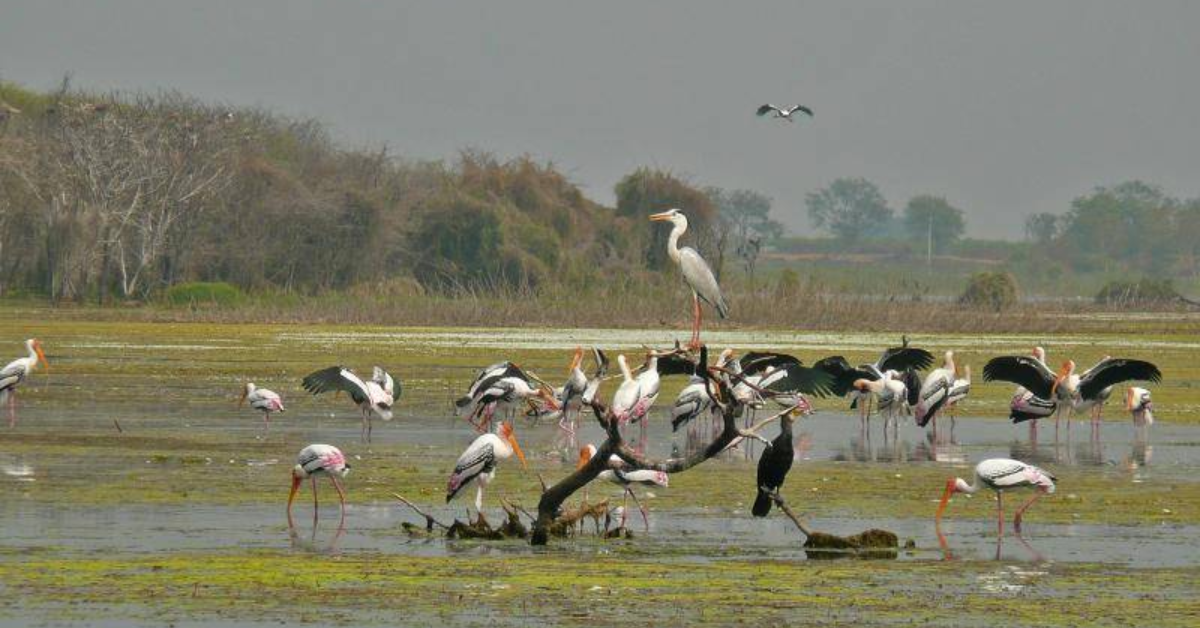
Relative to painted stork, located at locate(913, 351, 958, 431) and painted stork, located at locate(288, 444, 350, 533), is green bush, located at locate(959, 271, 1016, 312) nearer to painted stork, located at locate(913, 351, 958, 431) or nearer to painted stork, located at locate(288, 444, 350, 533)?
painted stork, located at locate(913, 351, 958, 431)

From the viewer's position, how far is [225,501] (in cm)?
1498

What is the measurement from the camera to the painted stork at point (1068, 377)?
22203mm

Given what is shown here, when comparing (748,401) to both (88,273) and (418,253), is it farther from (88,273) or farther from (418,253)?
(418,253)

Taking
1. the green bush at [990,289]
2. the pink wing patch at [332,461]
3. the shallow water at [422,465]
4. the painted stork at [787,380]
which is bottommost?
the shallow water at [422,465]

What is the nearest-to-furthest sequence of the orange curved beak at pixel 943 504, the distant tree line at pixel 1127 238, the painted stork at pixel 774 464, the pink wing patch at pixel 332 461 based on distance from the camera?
the painted stork at pixel 774 464 < the orange curved beak at pixel 943 504 < the pink wing patch at pixel 332 461 < the distant tree line at pixel 1127 238

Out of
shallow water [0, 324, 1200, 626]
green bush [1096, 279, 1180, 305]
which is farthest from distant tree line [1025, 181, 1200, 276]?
shallow water [0, 324, 1200, 626]

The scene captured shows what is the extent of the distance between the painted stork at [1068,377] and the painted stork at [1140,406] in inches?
9.4

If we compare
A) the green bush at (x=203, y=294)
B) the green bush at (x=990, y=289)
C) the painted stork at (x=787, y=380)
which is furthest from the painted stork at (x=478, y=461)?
the green bush at (x=990, y=289)

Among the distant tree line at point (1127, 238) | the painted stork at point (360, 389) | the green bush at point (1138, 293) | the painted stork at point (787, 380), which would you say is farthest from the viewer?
the distant tree line at point (1127, 238)

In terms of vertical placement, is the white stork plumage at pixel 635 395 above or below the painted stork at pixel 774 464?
above

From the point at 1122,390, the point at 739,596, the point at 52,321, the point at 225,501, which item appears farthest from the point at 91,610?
the point at 52,321

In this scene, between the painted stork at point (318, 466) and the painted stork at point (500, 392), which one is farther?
the painted stork at point (500, 392)

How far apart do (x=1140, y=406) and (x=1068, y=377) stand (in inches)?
33.4

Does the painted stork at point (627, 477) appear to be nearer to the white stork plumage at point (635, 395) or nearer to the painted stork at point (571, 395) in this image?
the white stork plumage at point (635, 395)
